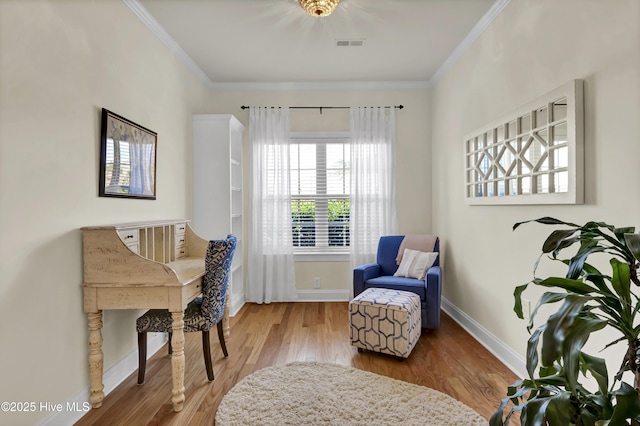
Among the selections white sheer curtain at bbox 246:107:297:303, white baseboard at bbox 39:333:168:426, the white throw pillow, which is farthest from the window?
white baseboard at bbox 39:333:168:426

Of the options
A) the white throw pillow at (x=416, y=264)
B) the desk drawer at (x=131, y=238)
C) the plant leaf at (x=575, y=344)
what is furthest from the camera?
the white throw pillow at (x=416, y=264)

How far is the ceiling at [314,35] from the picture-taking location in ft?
9.18

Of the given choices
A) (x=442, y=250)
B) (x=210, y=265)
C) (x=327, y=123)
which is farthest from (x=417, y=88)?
(x=210, y=265)

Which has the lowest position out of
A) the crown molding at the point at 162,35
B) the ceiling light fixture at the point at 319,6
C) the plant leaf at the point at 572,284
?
the plant leaf at the point at 572,284

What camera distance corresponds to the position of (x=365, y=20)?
300cm

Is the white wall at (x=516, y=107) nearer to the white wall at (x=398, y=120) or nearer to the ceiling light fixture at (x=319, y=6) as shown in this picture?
the white wall at (x=398, y=120)

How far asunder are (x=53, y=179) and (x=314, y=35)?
2410 millimetres

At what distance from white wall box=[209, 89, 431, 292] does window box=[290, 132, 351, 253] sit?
209 millimetres

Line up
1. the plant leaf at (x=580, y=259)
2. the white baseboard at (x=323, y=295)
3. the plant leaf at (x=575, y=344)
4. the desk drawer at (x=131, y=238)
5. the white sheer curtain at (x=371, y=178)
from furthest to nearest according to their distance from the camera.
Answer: the white baseboard at (x=323, y=295), the white sheer curtain at (x=371, y=178), the desk drawer at (x=131, y=238), the plant leaf at (x=580, y=259), the plant leaf at (x=575, y=344)

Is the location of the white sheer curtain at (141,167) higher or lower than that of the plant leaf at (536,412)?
higher

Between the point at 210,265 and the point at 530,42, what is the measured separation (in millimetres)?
2680

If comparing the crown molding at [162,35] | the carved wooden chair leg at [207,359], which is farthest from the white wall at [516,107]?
the crown molding at [162,35]

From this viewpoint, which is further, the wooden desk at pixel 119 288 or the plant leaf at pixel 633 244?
the wooden desk at pixel 119 288

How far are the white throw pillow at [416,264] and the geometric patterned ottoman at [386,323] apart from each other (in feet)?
1.94
